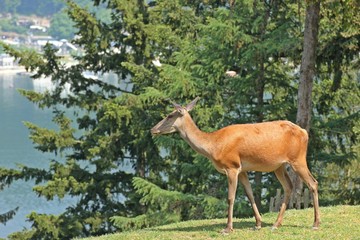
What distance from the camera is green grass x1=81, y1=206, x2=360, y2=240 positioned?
39.8ft

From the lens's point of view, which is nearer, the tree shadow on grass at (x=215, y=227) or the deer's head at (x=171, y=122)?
the deer's head at (x=171, y=122)

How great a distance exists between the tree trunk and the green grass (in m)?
4.74

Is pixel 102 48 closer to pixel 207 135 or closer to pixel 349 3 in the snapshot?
pixel 349 3

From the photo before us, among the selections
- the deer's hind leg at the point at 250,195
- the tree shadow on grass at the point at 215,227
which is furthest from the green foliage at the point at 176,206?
the deer's hind leg at the point at 250,195

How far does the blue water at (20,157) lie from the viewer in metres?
53.9

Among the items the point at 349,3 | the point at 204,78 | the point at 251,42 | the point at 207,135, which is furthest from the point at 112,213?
the point at 207,135

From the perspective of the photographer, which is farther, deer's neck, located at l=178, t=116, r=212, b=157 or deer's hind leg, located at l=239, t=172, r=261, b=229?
deer's hind leg, located at l=239, t=172, r=261, b=229

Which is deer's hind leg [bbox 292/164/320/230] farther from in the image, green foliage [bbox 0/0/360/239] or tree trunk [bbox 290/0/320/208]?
tree trunk [bbox 290/0/320/208]

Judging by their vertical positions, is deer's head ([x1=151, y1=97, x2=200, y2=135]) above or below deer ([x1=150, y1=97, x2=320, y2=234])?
above

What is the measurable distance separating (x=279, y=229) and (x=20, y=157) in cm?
6563

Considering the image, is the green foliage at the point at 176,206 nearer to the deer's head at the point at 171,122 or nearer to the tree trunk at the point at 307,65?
the tree trunk at the point at 307,65

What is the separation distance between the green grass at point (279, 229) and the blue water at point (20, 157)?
2026 centimetres

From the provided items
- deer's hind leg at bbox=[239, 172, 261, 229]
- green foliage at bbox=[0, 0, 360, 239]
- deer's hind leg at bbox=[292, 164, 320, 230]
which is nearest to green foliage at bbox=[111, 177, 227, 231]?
green foliage at bbox=[0, 0, 360, 239]

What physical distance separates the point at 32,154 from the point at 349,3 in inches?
2536
